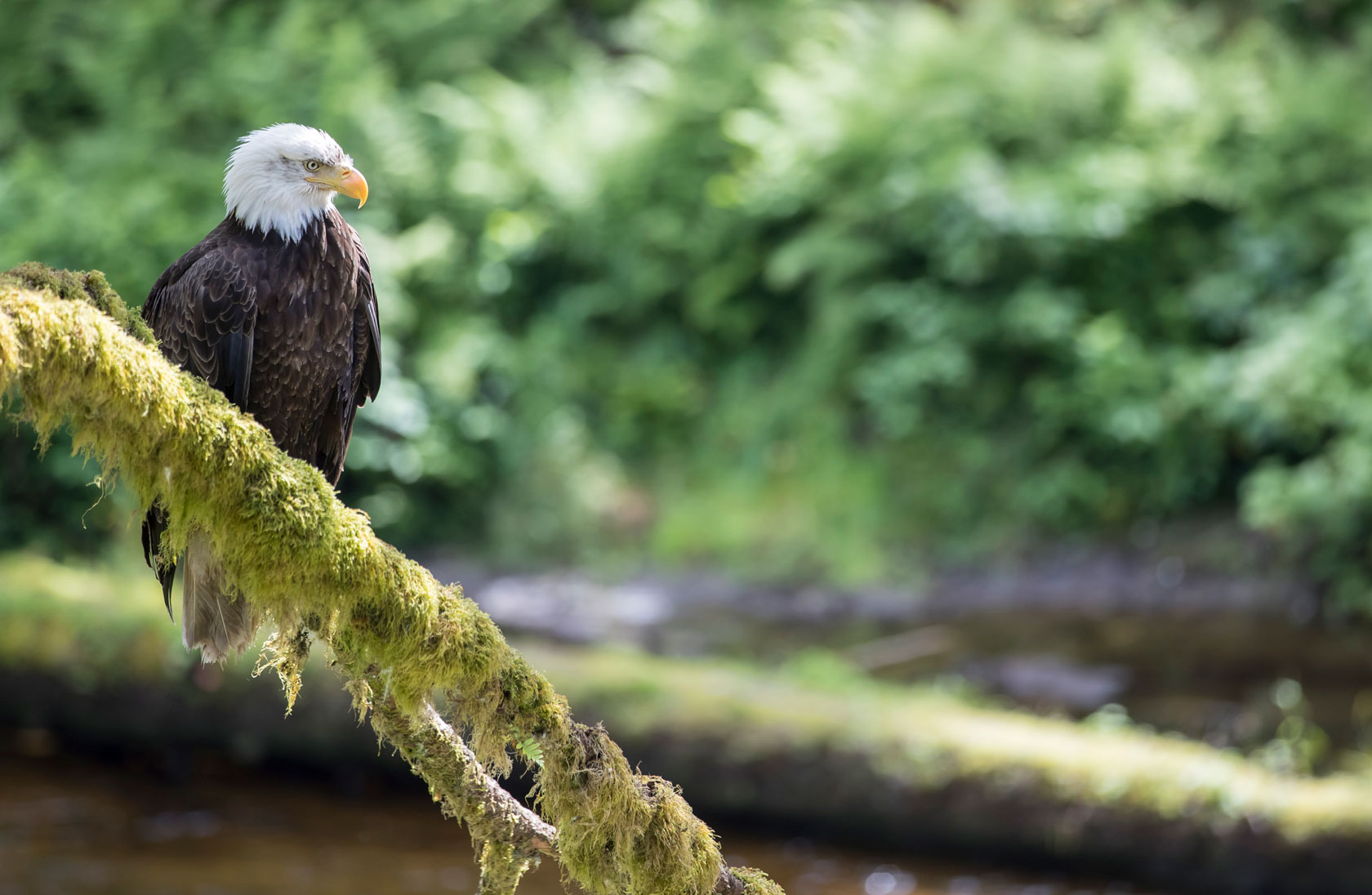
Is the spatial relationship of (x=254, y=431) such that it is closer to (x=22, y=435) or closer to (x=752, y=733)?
(x=752, y=733)

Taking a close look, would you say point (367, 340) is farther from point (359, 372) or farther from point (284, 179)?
point (284, 179)

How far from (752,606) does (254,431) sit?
24.0ft

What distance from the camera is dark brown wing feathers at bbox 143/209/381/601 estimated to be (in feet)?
9.67

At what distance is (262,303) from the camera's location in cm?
298

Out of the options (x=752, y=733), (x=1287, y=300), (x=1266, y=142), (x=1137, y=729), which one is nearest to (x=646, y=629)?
(x=752, y=733)

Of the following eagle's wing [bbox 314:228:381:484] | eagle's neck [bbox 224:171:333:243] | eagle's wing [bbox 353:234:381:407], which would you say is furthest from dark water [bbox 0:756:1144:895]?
eagle's neck [bbox 224:171:333:243]

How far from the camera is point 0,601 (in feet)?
22.3

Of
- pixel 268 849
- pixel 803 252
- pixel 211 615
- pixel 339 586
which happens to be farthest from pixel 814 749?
pixel 803 252

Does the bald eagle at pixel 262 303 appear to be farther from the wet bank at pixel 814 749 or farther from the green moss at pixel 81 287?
the wet bank at pixel 814 749

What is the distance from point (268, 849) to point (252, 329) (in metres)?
4.07

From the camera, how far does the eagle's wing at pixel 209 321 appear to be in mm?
2930

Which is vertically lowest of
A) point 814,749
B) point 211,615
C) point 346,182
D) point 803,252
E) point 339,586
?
point 339,586

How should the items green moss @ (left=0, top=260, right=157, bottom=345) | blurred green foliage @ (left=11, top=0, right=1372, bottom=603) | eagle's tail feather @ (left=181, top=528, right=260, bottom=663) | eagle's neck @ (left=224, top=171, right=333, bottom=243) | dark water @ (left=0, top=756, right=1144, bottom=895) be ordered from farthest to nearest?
blurred green foliage @ (left=11, top=0, right=1372, bottom=603), dark water @ (left=0, top=756, right=1144, bottom=895), eagle's neck @ (left=224, top=171, right=333, bottom=243), eagle's tail feather @ (left=181, top=528, right=260, bottom=663), green moss @ (left=0, top=260, right=157, bottom=345)

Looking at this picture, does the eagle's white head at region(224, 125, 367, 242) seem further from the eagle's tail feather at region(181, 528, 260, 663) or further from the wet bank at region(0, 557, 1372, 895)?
the wet bank at region(0, 557, 1372, 895)
